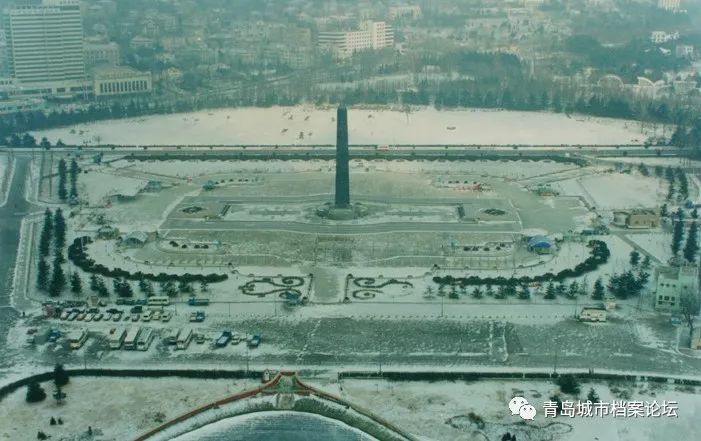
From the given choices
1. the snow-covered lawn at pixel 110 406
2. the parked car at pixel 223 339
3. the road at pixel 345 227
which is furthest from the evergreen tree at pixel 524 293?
the snow-covered lawn at pixel 110 406

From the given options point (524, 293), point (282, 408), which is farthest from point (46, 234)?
point (282, 408)

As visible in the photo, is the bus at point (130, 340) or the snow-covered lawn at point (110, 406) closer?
the snow-covered lawn at point (110, 406)

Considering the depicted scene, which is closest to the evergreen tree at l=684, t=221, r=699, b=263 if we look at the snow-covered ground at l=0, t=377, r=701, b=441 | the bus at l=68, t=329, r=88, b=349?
the snow-covered ground at l=0, t=377, r=701, b=441

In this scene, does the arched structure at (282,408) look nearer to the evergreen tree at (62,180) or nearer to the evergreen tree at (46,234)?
the evergreen tree at (46,234)

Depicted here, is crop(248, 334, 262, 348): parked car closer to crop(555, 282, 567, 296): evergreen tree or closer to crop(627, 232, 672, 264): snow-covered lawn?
crop(555, 282, 567, 296): evergreen tree

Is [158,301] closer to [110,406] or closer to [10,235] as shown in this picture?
[110,406]

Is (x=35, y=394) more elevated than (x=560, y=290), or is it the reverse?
(x=560, y=290)

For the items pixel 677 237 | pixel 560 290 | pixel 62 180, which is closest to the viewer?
pixel 560 290
